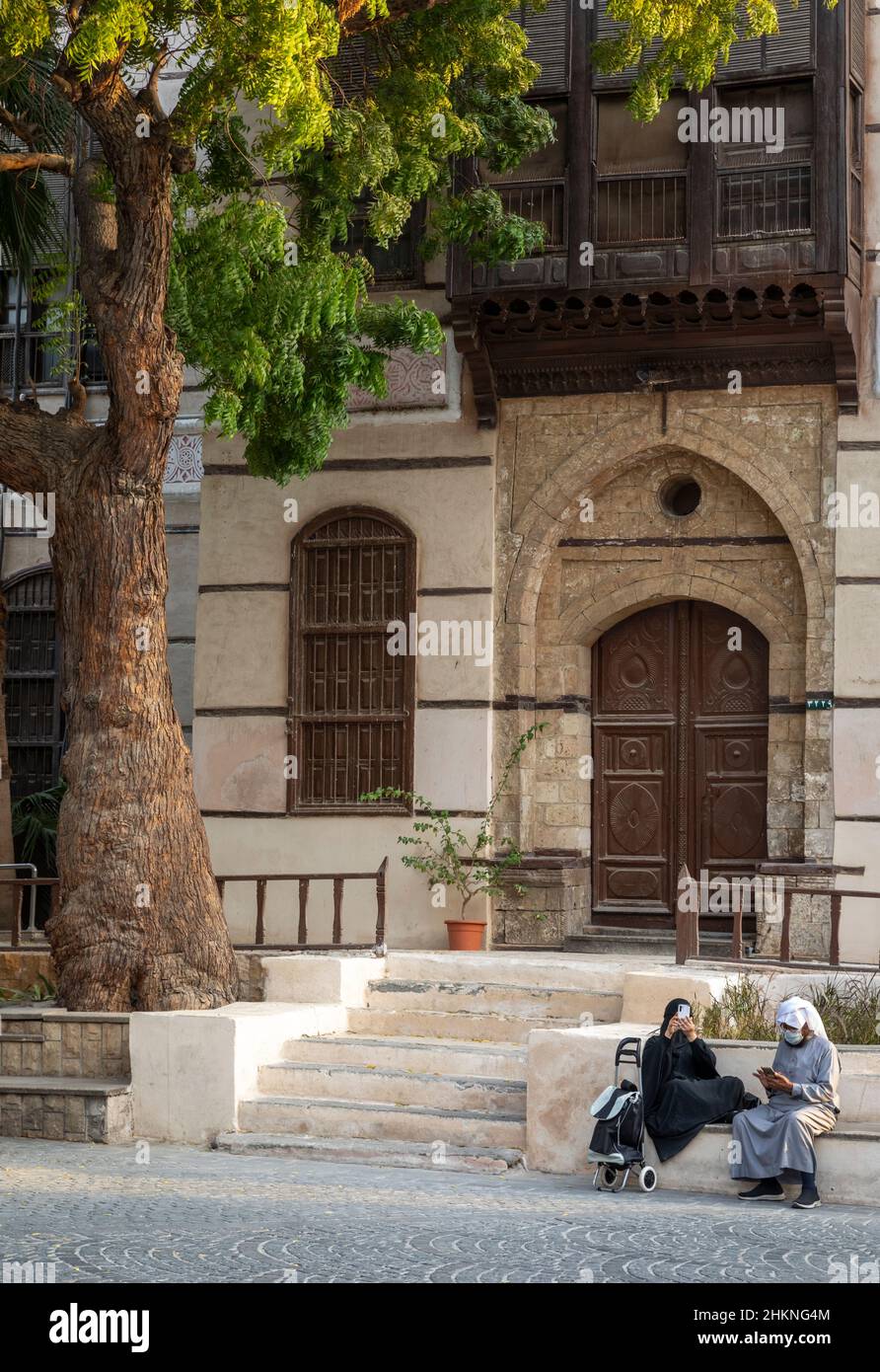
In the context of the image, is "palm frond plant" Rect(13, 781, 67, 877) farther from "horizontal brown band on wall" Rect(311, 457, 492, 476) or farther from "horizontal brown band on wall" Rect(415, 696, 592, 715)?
"horizontal brown band on wall" Rect(311, 457, 492, 476)

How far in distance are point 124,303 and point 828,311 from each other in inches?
210

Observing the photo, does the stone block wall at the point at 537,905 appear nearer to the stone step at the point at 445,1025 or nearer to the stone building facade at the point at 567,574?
the stone building facade at the point at 567,574

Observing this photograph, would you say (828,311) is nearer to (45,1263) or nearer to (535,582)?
(535,582)

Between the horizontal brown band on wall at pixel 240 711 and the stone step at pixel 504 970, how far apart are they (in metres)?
2.84

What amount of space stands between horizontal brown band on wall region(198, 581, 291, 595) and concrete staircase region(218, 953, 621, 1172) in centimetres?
377

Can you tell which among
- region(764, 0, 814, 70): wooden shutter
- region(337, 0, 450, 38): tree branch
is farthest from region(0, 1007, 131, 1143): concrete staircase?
region(764, 0, 814, 70): wooden shutter

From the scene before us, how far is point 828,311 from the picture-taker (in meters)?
13.4

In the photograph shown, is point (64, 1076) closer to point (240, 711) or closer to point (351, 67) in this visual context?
point (240, 711)

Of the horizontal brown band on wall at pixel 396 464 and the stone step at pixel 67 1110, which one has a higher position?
the horizontal brown band on wall at pixel 396 464

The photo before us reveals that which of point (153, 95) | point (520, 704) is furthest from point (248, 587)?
point (153, 95)

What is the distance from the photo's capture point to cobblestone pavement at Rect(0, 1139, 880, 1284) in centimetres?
721

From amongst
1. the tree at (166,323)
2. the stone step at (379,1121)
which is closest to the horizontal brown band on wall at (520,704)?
the tree at (166,323)

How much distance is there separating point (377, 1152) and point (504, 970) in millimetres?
2315

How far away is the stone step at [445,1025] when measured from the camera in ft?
38.6
